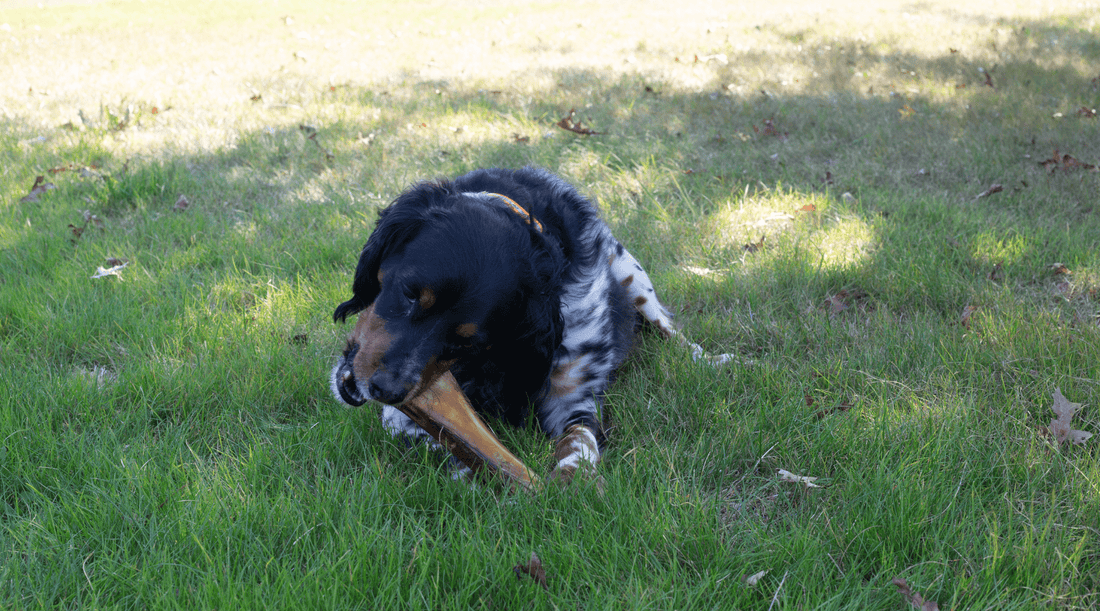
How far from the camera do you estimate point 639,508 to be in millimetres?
2115

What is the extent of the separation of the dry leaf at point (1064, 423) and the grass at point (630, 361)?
0.22 ft

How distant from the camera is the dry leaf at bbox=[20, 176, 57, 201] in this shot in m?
4.64

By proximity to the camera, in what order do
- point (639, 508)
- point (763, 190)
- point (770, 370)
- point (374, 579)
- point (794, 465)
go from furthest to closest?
point (763, 190), point (770, 370), point (794, 465), point (639, 508), point (374, 579)

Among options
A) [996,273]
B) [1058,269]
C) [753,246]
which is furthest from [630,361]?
[1058,269]

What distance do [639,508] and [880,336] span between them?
1.77 metres

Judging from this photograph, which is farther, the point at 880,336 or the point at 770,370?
the point at 880,336

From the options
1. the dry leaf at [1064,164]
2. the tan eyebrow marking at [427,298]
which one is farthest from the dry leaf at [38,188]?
the dry leaf at [1064,164]

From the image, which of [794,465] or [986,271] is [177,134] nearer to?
[794,465]

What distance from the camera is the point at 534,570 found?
189 cm

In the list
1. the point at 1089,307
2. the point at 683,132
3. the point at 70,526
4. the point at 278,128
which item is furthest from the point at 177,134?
the point at 1089,307

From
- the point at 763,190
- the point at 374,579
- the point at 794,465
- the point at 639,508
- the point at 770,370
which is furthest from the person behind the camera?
the point at 763,190

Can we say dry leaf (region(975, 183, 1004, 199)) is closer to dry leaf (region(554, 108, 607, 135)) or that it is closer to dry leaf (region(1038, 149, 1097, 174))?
dry leaf (region(1038, 149, 1097, 174))

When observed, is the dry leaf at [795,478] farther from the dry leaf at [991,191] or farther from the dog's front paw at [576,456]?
the dry leaf at [991,191]

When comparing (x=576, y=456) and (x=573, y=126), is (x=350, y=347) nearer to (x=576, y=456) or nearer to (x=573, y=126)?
(x=576, y=456)
